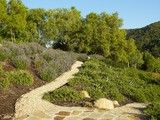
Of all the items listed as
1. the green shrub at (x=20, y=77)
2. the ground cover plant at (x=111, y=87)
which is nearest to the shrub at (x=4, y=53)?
the green shrub at (x=20, y=77)

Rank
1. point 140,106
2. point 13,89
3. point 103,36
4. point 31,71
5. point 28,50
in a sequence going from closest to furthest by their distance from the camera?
point 140,106
point 13,89
point 31,71
point 28,50
point 103,36

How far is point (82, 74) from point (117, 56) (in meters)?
19.9

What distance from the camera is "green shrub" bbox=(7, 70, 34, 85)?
17.0m

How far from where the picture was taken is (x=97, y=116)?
518 inches

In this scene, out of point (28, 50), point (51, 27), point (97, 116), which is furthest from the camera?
point (51, 27)

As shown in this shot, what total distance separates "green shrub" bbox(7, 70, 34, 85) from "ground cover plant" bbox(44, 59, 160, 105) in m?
1.75

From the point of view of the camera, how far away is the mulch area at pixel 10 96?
13594 mm

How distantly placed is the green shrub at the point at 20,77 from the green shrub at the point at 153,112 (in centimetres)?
593

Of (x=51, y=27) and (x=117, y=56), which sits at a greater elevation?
(x=51, y=27)

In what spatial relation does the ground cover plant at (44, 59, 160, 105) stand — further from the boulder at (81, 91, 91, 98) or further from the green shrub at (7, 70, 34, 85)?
the green shrub at (7, 70, 34, 85)

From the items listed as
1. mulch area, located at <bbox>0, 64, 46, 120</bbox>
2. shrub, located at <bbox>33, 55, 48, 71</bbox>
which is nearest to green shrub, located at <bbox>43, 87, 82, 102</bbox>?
mulch area, located at <bbox>0, 64, 46, 120</bbox>

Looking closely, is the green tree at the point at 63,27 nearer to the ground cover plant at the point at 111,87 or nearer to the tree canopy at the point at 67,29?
the tree canopy at the point at 67,29

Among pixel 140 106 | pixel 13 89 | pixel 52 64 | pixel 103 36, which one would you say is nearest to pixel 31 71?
pixel 52 64

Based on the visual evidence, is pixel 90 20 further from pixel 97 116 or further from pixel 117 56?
pixel 97 116
